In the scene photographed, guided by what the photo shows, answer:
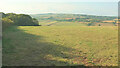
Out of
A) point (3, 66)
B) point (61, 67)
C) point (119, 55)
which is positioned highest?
point (3, 66)

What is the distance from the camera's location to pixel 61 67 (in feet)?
35.6

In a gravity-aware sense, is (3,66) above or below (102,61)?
above

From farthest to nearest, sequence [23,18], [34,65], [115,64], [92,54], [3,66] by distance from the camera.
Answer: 1. [23,18]
2. [92,54]
3. [115,64]
4. [34,65]
5. [3,66]

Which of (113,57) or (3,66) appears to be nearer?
(3,66)

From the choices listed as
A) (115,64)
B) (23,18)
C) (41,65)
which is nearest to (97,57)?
(115,64)

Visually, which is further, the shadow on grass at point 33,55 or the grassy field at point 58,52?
the grassy field at point 58,52

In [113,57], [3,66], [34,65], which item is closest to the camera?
[3,66]

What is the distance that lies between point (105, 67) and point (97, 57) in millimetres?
3210

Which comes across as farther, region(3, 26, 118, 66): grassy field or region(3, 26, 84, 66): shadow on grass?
region(3, 26, 118, 66): grassy field

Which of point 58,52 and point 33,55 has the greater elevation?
point 33,55

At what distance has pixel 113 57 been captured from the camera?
591 inches

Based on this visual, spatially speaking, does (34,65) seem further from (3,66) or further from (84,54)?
(84,54)

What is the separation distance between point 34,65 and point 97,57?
772 centimetres

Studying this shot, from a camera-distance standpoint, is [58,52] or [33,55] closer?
[33,55]
